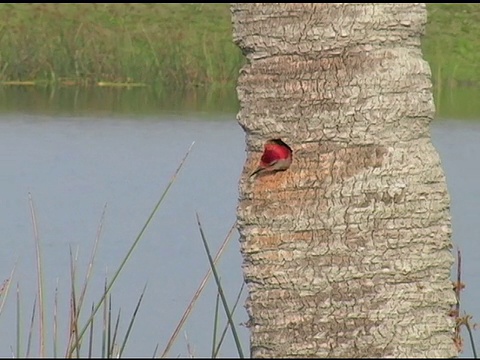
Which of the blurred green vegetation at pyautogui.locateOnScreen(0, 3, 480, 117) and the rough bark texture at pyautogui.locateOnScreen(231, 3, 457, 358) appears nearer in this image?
the rough bark texture at pyautogui.locateOnScreen(231, 3, 457, 358)

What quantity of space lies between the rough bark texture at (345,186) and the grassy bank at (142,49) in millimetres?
8329

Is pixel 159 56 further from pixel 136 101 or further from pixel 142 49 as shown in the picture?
pixel 136 101

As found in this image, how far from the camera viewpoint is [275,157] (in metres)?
2.73

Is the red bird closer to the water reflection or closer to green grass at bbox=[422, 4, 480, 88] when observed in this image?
the water reflection

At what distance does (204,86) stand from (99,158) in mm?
3355

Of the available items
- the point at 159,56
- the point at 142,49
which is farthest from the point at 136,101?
the point at 142,49

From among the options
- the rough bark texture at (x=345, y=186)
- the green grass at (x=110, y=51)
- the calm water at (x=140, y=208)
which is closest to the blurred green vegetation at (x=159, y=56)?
the green grass at (x=110, y=51)

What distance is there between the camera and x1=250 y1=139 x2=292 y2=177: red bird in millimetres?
2726

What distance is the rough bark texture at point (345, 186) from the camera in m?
2.70

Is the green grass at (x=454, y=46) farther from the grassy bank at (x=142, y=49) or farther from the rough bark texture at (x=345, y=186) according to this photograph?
the rough bark texture at (x=345, y=186)

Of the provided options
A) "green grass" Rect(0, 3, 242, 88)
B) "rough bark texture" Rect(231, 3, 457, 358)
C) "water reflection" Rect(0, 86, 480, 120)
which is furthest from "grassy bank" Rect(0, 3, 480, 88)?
"rough bark texture" Rect(231, 3, 457, 358)

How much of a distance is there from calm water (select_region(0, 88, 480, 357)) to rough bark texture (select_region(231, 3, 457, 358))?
53 centimetres

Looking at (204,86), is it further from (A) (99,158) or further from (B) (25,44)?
(A) (99,158)

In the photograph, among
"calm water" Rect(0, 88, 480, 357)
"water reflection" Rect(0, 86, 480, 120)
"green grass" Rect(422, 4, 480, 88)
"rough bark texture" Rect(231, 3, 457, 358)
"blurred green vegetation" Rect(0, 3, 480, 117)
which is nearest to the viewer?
"rough bark texture" Rect(231, 3, 457, 358)
